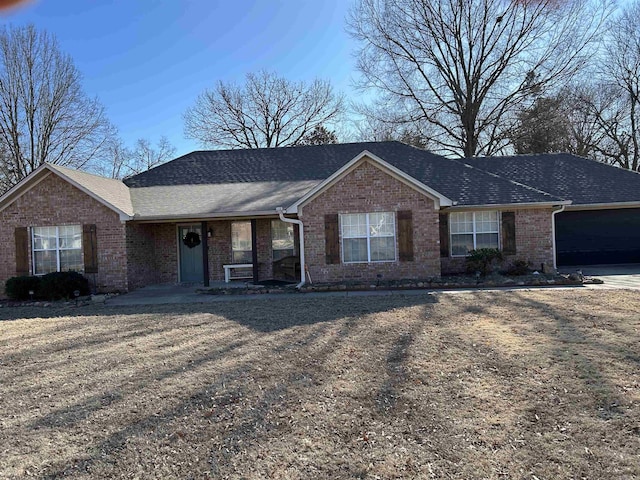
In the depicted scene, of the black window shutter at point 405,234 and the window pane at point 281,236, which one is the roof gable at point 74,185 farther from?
the black window shutter at point 405,234

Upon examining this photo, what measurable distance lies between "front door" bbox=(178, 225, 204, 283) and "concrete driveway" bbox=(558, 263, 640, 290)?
1251cm

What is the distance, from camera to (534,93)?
26.9m

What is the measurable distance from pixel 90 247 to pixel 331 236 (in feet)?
24.4

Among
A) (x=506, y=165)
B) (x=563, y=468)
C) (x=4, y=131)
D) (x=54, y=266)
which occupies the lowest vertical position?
(x=563, y=468)

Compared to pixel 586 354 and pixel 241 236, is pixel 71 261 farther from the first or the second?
pixel 586 354

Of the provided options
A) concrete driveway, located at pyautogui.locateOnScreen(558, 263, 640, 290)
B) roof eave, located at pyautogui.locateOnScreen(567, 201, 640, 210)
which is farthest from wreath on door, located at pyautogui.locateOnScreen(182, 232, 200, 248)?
roof eave, located at pyautogui.locateOnScreen(567, 201, 640, 210)

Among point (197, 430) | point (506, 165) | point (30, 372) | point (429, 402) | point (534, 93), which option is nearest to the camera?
point (197, 430)

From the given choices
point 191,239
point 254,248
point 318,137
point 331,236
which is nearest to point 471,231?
point 331,236

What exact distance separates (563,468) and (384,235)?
9820 millimetres

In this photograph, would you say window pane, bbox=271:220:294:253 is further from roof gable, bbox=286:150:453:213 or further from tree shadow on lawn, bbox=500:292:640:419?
tree shadow on lawn, bbox=500:292:640:419

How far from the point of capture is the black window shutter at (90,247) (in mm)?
13078

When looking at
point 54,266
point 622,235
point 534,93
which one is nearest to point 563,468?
point 54,266

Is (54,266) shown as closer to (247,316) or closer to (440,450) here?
(247,316)

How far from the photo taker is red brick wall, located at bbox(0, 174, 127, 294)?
42.9ft
